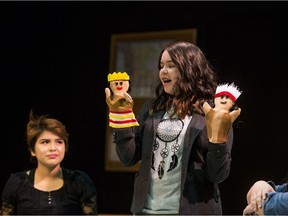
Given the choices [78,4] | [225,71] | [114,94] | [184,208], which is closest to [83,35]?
[78,4]

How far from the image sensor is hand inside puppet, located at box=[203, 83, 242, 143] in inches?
69.9

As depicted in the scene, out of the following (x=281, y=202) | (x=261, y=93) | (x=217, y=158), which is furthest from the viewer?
(x=261, y=93)

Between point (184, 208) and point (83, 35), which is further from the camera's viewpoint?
point (83, 35)

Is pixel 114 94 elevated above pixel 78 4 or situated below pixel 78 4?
below

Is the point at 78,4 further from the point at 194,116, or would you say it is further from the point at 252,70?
the point at 194,116

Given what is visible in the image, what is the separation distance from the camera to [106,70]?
4633 mm

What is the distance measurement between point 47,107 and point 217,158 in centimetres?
316

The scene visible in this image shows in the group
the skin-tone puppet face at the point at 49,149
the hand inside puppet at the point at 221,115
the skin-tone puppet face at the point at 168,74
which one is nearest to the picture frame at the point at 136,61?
the skin-tone puppet face at the point at 49,149

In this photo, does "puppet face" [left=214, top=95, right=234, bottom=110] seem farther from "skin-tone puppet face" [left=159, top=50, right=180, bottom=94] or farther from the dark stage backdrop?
the dark stage backdrop

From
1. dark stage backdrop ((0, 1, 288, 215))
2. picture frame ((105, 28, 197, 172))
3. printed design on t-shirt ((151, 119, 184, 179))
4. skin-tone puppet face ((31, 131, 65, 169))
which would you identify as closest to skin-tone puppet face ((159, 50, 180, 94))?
printed design on t-shirt ((151, 119, 184, 179))

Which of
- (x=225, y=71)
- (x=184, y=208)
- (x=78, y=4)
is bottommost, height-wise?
(x=184, y=208)

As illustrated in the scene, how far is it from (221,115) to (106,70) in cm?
294

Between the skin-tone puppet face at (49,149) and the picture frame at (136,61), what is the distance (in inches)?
62.9

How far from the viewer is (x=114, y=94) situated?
2064 mm
